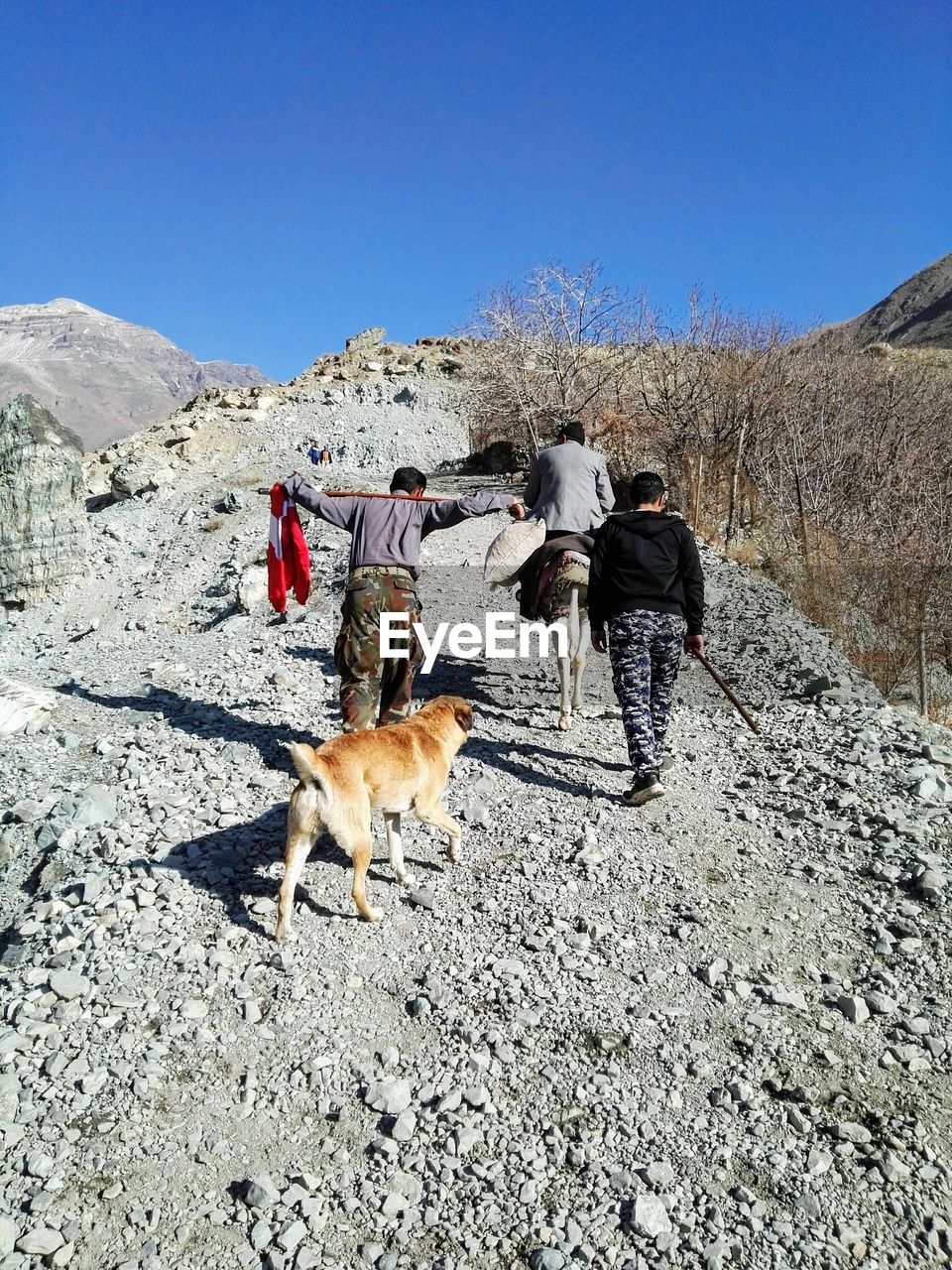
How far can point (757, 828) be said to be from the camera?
15.6 feet

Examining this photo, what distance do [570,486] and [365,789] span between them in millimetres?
3537

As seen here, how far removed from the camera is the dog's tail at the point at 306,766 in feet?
11.0

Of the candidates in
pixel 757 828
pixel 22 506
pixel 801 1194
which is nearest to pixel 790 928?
pixel 757 828

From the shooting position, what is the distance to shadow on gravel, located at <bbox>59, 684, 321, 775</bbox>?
574cm

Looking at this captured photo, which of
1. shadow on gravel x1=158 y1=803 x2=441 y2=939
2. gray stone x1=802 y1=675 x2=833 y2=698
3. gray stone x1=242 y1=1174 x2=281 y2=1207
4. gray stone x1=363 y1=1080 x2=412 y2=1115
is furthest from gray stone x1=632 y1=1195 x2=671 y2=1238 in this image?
gray stone x1=802 y1=675 x2=833 y2=698

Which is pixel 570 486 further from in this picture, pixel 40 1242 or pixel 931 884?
pixel 40 1242

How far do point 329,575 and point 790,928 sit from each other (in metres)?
7.57

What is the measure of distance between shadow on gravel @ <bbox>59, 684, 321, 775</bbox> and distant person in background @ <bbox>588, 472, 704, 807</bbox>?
228 centimetres

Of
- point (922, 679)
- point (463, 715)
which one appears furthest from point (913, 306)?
point (463, 715)

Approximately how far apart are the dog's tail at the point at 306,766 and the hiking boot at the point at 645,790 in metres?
2.19

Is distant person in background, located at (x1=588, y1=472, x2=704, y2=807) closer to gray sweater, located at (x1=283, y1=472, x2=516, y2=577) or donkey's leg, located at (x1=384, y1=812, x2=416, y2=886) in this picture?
gray sweater, located at (x1=283, y1=472, x2=516, y2=577)

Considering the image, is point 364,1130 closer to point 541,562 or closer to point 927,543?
point 541,562

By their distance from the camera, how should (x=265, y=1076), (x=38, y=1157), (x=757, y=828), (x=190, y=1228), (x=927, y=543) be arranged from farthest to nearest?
(x=927, y=543) → (x=757, y=828) → (x=265, y=1076) → (x=38, y=1157) → (x=190, y=1228)

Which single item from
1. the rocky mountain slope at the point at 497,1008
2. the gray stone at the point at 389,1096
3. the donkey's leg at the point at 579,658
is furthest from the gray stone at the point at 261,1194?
the donkey's leg at the point at 579,658
